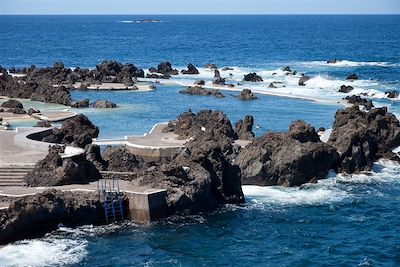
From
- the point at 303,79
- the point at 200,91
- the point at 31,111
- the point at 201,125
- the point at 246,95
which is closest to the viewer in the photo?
the point at 201,125

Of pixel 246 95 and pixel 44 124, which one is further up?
pixel 44 124

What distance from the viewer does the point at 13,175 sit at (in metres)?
43.4

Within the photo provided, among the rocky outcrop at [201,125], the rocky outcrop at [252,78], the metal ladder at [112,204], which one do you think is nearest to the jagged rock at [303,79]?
the rocky outcrop at [252,78]

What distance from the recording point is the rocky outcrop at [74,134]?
2055 inches

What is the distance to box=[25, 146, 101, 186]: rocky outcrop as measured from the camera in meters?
42.2

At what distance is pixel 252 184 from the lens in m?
48.6

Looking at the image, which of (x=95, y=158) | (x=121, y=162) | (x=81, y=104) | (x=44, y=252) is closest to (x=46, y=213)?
(x=44, y=252)

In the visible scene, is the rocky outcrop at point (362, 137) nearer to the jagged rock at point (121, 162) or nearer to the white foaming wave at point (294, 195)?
the white foaming wave at point (294, 195)

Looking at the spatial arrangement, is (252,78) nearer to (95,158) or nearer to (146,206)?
(95,158)

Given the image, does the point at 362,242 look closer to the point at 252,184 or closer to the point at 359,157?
the point at 252,184

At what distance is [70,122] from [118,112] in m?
23.6

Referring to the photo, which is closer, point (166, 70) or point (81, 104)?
point (81, 104)

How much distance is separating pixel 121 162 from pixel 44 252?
446 inches

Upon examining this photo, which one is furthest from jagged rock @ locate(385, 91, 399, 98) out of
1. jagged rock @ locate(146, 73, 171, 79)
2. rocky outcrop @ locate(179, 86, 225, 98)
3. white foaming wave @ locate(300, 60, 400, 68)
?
white foaming wave @ locate(300, 60, 400, 68)
